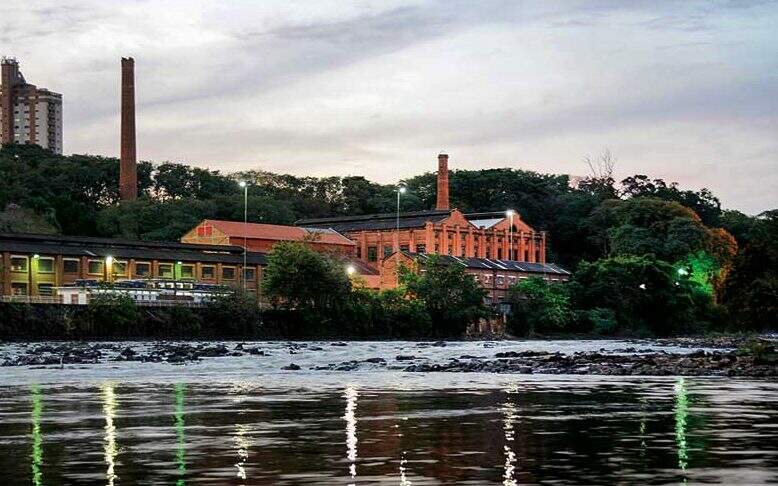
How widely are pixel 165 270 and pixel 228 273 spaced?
835 cm

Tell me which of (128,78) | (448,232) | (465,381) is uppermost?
(128,78)

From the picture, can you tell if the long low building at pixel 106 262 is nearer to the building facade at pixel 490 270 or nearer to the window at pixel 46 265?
the window at pixel 46 265

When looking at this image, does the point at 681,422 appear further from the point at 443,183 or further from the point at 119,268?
the point at 443,183

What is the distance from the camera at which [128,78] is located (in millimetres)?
165500

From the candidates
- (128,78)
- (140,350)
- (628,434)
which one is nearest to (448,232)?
(128,78)

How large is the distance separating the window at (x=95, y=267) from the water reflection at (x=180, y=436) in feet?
298

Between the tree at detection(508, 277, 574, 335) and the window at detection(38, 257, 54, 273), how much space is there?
51.4 m

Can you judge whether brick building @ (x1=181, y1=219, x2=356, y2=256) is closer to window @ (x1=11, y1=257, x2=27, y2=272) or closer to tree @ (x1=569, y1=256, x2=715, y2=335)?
tree @ (x1=569, y1=256, x2=715, y2=335)

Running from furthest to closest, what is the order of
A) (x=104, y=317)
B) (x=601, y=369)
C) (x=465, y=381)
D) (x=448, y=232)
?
(x=448, y=232) < (x=104, y=317) < (x=601, y=369) < (x=465, y=381)

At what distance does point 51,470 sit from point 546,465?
7.40m

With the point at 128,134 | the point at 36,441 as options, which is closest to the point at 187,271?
the point at 128,134

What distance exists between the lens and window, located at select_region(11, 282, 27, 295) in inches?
4756

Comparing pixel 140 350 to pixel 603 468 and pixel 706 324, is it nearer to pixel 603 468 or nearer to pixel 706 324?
pixel 603 468

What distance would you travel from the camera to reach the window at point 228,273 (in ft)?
455
